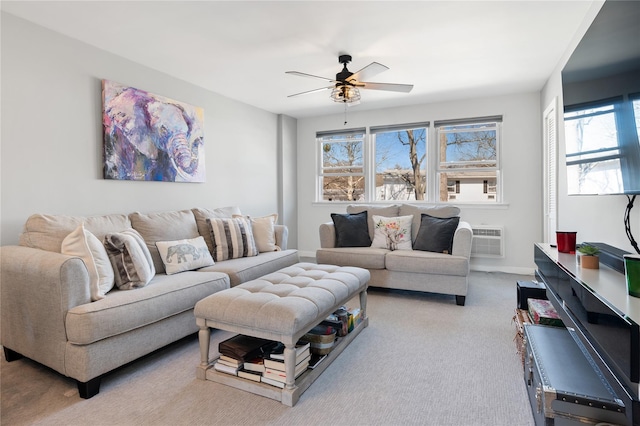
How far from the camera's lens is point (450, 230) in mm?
3596

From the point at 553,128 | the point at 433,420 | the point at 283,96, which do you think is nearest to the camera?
the point at 433,420

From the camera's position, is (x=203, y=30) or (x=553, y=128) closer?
(x=203, y=30)

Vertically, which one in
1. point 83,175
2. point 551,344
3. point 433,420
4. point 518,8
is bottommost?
point 433,420

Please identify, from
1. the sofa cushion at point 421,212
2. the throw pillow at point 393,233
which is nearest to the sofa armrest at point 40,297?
the throw pillow at point 393,233

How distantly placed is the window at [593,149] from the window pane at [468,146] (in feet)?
8.53

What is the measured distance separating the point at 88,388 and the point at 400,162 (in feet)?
15.3

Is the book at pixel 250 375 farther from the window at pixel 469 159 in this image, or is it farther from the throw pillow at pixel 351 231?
the window at pixel 469 159

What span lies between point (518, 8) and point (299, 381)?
113 inches

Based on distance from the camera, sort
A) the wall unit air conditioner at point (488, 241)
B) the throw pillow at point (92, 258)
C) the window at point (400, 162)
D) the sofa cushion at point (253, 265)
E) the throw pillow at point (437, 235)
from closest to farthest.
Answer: the throw pillow at point (92, 258), the sofa cushion at point (253, 265), the throw pillow at point (437, 235), the wall unit air conditioner at point (488, 241), the window at point (400, 162)

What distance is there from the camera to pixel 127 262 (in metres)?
2.33

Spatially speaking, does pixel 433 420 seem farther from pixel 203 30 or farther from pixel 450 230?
pixel 203 30

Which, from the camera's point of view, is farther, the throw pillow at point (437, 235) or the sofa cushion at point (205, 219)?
the throw pillow at point (437, 235)

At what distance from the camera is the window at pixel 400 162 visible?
5207 mm

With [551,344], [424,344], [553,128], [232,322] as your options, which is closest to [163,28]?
[232,322]
